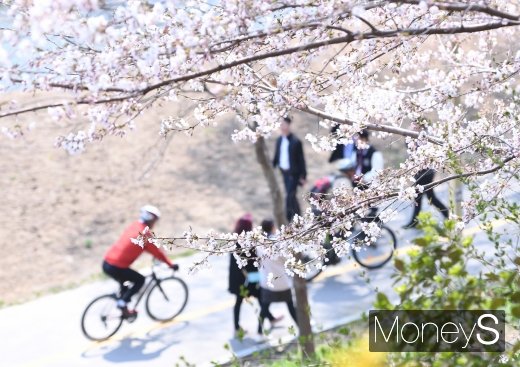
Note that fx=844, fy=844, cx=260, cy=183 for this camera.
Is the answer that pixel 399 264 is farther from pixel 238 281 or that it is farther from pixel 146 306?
pixel 146 306

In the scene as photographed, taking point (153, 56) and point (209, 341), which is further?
point (209, 341)

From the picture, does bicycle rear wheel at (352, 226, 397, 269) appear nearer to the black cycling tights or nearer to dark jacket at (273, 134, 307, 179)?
dark jacket at (273, 134, 307, 179)

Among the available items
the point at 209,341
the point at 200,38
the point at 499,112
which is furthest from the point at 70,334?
the point at 200,38

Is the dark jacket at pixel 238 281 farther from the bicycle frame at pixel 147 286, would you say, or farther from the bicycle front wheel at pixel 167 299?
the bicycle frame at pixel 147 286

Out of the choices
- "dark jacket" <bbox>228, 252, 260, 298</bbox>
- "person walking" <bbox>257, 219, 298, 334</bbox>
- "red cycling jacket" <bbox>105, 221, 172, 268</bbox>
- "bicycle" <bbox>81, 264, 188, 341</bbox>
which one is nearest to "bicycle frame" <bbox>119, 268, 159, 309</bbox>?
"bicycle" <bbox>81, 264, 188, 341</bbox>

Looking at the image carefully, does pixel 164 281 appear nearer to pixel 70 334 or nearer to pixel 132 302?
pixel 132 302

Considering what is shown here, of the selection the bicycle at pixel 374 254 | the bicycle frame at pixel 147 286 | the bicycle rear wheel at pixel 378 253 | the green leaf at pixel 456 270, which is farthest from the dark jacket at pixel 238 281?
the green leaf at pixel 456 270

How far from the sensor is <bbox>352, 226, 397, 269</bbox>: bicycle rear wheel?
11.7 m

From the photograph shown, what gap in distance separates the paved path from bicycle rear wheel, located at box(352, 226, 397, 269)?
170 millimetres

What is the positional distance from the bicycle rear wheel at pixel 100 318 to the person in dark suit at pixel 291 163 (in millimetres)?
3433

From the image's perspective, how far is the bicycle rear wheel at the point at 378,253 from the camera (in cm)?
1173

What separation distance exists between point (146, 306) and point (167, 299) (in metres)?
0.28

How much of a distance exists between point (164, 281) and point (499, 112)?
5804 millimetres

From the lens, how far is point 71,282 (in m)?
12.2
